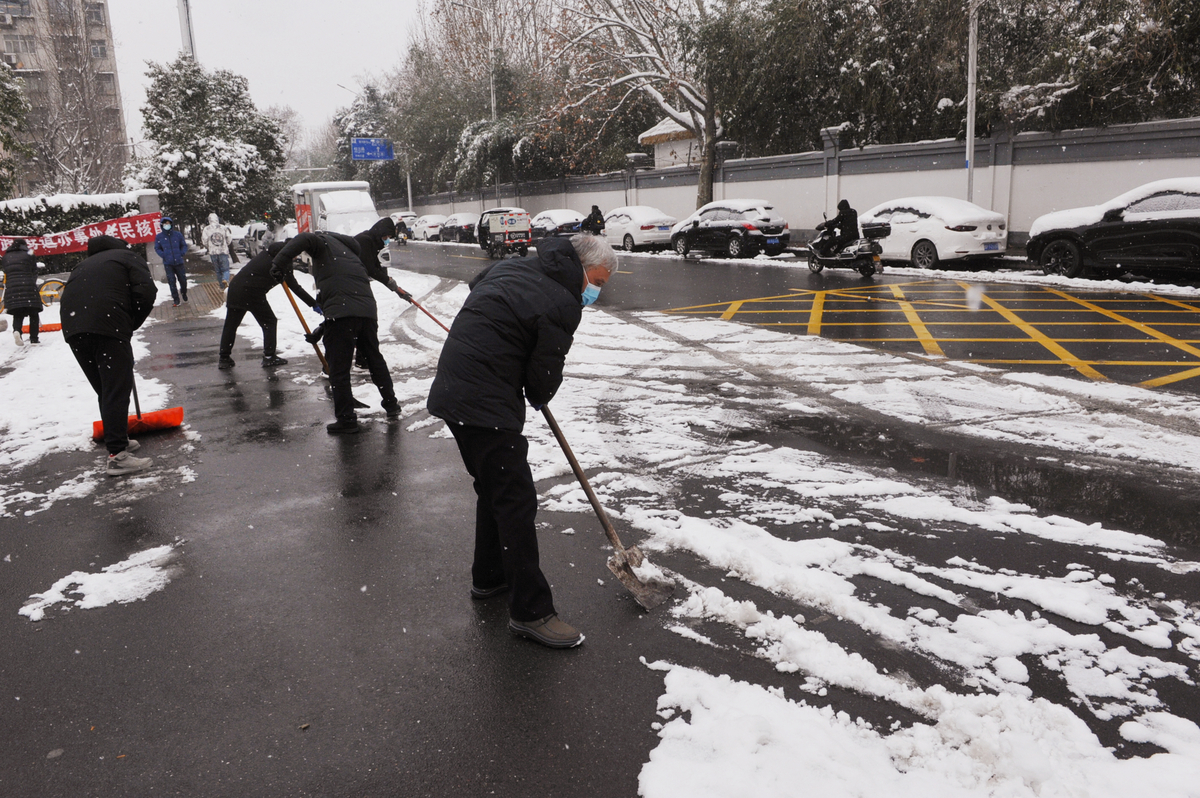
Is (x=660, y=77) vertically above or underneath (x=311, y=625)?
above

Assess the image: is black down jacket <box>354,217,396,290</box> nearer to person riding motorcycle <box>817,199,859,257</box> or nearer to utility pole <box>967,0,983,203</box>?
person riding motorcycle <box>817,199,859,257</box>

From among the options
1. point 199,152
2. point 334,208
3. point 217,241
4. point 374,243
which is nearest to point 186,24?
point 199,152

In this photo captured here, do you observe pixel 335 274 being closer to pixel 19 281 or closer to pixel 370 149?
pixel 19 281

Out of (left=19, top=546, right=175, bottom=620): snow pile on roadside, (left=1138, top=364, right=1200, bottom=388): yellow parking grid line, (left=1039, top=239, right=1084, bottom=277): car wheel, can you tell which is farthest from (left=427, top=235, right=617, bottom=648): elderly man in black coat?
(left=1039, top=239, right=1084, bottom=277): car wheel

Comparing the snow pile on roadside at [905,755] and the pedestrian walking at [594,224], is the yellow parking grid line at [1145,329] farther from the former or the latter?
the pedestrian walking at [594,224]

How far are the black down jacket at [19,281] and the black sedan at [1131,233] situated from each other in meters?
16.0

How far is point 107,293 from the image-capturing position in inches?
235

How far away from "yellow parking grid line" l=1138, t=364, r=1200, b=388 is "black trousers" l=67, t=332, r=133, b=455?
8135 millimetres

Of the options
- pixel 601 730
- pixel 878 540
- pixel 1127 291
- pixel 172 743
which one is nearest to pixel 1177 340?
pixel 1127 291

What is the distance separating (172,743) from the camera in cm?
292

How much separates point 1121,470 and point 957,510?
139 centimetres

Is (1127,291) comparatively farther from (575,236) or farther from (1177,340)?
(575,236)

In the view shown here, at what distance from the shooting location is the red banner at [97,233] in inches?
734

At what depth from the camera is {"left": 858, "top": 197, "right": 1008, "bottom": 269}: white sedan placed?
54.1 feet
